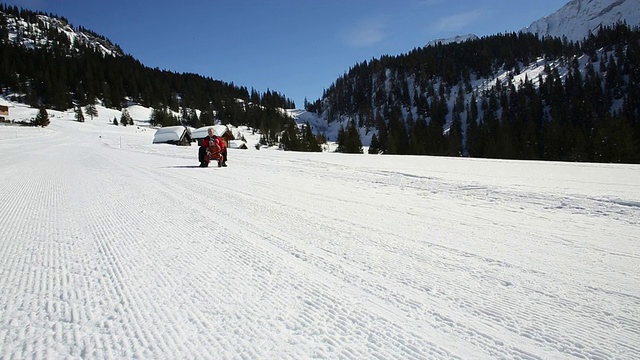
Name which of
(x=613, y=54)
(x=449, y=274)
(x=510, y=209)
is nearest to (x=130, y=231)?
(x=449, y=274)

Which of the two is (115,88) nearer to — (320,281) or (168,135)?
(168,135)

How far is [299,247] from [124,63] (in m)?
184

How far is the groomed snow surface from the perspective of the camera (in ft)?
5.85

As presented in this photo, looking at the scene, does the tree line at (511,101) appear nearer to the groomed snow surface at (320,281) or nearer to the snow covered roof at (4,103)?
the groomed snow surface at (320,281)

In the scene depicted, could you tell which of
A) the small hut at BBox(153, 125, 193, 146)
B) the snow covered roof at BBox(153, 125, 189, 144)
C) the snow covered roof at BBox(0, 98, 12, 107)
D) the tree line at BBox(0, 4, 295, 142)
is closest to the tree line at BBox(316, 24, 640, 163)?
the small hut at BBox(153, 125, 193, 146)

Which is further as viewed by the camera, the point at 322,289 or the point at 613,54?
the point at 613,54

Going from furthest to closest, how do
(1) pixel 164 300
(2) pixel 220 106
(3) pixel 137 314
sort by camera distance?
1. (2) pixel 220 106
2. (1) pixel 164 300
3. (3) pixel 137 314

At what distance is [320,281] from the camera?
8.46 ft

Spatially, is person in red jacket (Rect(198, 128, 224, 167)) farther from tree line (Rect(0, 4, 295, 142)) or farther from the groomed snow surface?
tree line (Rect(0, 4, 295, 142))

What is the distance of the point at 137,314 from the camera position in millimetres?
2084

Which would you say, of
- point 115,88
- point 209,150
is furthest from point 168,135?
point 115,88

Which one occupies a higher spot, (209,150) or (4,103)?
(4,103)

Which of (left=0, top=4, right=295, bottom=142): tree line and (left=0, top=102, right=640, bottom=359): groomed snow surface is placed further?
(left=0, top=4, right=295, bottom=142): tree line

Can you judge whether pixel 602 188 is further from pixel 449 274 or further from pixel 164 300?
pixel 164 300
